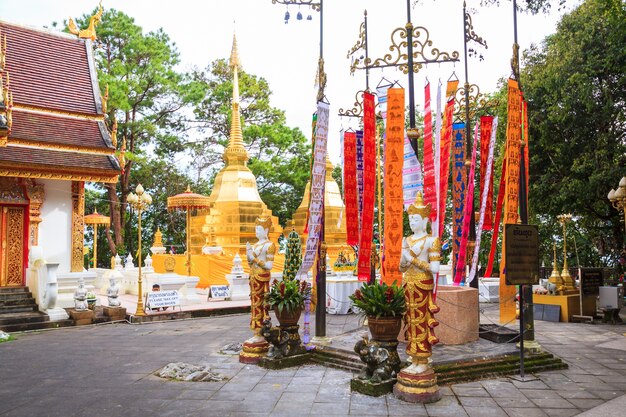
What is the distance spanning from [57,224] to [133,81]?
48.1 feet

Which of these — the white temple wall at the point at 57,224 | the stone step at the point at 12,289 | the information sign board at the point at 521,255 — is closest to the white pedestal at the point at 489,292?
the information sign board at the point at 521,255

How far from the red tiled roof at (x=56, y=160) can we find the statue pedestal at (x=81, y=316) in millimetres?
3754

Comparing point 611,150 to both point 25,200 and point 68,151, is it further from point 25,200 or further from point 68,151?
point 25,200

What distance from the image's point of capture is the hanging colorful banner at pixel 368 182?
29.4 feet

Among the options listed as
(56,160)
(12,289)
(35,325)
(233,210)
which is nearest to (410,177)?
(35,325)

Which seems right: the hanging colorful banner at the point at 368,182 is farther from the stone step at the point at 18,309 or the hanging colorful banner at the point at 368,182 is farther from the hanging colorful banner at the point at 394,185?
the stone step at the point at 18,309

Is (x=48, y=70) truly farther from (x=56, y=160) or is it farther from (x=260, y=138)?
(x=260, y=138)

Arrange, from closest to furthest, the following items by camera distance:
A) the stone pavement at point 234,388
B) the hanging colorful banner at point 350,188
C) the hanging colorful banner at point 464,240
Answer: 1. the stone pavement at point 234,388
2. the hanging colorful banner at point 464,240
3. the hanging colorful banner at point 350,188

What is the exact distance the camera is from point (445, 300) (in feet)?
27.6

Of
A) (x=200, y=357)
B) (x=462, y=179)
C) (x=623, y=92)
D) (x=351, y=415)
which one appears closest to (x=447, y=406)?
(x=351, y=415)

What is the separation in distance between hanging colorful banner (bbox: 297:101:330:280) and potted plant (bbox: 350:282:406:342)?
5.15ft

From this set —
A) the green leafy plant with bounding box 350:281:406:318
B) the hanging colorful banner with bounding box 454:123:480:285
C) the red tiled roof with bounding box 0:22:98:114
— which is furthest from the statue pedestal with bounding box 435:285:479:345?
the red tiled roof with bounding box 0:22:98:114

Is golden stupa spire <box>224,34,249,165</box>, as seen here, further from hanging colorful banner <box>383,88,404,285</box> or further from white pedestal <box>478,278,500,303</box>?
hanging colorful banner <box>383,88,404,285</box>

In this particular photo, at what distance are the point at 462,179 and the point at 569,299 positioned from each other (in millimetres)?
4854
